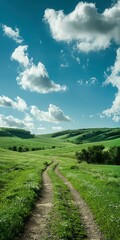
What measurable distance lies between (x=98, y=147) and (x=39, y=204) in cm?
11022

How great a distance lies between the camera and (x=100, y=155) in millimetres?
131125

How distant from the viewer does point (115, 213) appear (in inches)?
773

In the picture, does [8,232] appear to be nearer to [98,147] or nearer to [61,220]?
[61,220]

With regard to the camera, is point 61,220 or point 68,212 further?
point 68,212

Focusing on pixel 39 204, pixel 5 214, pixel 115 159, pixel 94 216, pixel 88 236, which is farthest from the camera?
pixel 115 159

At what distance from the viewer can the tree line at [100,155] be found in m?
124

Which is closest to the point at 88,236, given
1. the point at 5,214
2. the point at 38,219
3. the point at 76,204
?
the point at 38,219

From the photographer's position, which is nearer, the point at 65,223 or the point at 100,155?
the point at 65,223

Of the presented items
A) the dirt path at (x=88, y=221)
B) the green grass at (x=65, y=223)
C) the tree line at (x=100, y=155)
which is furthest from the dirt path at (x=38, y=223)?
the tree line at (x=100, y=155)

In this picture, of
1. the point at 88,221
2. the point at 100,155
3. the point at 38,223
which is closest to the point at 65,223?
the point at 38,223

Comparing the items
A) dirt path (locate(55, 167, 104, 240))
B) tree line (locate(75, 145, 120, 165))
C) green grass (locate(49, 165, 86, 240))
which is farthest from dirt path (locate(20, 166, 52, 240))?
tree line (locate(75, 145, 120, 165))

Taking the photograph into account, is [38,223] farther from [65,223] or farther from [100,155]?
[100,155]

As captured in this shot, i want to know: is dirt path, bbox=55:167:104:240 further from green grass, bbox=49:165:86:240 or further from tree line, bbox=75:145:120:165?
tree line, bbox=75:145:120:165

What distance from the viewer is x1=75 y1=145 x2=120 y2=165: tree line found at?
124m
